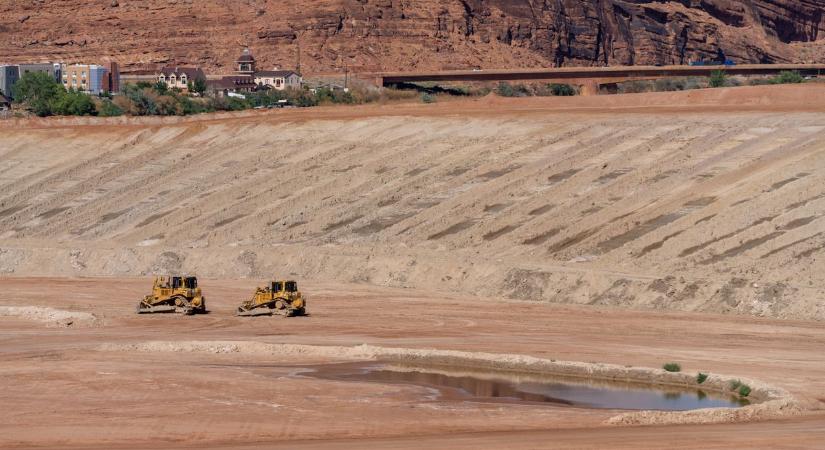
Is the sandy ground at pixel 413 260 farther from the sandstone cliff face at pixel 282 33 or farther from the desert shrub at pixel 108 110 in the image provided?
the sandstone cliff face at pixel 282 33

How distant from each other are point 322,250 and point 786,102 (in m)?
28.6

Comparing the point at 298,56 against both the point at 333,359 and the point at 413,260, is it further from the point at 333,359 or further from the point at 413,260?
the point at 333,359

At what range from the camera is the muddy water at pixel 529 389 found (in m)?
29.0

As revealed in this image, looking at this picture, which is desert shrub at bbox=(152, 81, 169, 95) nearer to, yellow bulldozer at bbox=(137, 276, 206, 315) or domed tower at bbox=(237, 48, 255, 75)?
domed tower at bbox=(237, 48, 255, 75)

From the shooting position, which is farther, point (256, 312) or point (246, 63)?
point (246, 63)

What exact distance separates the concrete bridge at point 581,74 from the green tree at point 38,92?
31364 millimetres

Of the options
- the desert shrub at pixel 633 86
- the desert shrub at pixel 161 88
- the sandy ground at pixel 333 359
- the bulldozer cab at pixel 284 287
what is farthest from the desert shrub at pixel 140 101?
the bulldozer cab at pixel 284 287

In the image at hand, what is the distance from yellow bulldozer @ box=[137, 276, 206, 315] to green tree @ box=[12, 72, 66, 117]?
211ft

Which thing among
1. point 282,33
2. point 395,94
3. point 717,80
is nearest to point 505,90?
point 395,94

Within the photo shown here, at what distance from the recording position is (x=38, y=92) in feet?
370

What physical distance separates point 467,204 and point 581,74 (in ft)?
292

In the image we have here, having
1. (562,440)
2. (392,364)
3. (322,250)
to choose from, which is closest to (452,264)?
(322,250)

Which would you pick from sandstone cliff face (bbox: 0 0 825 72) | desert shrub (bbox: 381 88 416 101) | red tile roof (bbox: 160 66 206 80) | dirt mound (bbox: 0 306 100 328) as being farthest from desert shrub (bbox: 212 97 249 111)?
dirt mound (bbox: 0 306 100 328)

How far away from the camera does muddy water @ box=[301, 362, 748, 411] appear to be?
95.2 ft
